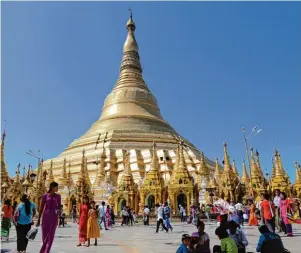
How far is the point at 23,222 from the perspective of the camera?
330 inches

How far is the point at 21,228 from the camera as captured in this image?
27.1 ft

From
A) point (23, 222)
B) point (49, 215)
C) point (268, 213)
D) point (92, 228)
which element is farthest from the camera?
point (268, 213)

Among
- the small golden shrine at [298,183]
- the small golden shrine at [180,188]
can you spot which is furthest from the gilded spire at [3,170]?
the small golden shrine at [298,183]

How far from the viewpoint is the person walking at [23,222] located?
26.8 feet

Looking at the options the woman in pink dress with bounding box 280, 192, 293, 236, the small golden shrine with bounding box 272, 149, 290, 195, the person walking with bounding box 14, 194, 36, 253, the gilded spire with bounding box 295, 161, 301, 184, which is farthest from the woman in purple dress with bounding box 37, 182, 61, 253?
the gilded spire with bounding box 295, 161, 301, 184

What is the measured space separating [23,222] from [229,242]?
5.18m

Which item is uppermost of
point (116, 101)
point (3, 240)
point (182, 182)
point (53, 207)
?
point (116, 101)

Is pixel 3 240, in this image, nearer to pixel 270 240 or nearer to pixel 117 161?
pixel 270 240

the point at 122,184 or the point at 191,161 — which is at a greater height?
the point at 191,161

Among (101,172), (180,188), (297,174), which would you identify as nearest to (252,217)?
(180,188)

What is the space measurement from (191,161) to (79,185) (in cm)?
1717

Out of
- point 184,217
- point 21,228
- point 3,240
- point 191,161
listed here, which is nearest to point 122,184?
point 184,217

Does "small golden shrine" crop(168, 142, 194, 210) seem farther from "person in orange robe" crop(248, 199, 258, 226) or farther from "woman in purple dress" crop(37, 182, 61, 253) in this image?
"woman in purple dress" crop(37, 182, 61, 253)

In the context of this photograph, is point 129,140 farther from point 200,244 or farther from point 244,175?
point 200,244
